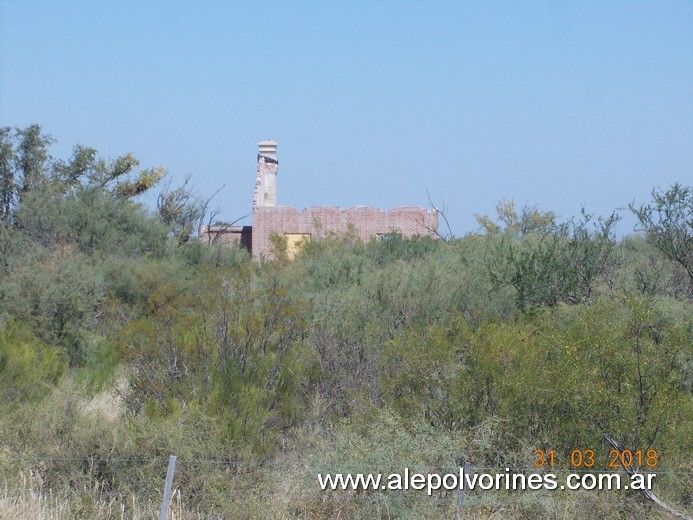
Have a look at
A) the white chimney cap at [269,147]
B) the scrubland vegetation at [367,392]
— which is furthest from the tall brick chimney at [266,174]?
the scrubland vegetation at [367,392]

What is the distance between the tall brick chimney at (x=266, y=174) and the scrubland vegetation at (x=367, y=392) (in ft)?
83.3

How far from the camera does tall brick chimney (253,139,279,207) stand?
44844mm

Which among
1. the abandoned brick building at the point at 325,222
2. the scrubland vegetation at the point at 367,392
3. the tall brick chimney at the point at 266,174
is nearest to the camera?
the scrubland vegetation at the point at 367,392

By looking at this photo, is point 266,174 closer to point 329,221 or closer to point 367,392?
point 329,221

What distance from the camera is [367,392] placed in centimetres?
1343

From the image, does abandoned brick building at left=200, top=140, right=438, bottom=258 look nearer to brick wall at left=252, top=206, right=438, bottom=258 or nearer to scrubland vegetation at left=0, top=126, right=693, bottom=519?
brick wall at left=252, top=206, right=438, bottom=258

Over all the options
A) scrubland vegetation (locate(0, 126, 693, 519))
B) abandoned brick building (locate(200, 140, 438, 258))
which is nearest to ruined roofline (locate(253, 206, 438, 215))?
abandoned brick building (locate(200, 140, 438, 258))

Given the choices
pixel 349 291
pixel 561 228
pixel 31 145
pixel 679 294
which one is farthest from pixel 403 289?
pixel 31 145

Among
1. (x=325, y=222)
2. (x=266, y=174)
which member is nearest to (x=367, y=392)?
(x=325, y=222)

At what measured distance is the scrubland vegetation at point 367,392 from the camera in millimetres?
10000

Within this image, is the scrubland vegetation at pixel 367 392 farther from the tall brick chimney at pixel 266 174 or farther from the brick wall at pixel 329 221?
A: the tall brick chimney at pixel 266 174

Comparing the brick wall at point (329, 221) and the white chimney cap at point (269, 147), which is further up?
the white chimney cap at point (269, 147)

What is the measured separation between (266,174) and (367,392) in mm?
33302

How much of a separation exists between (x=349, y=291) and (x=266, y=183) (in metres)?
26.4
